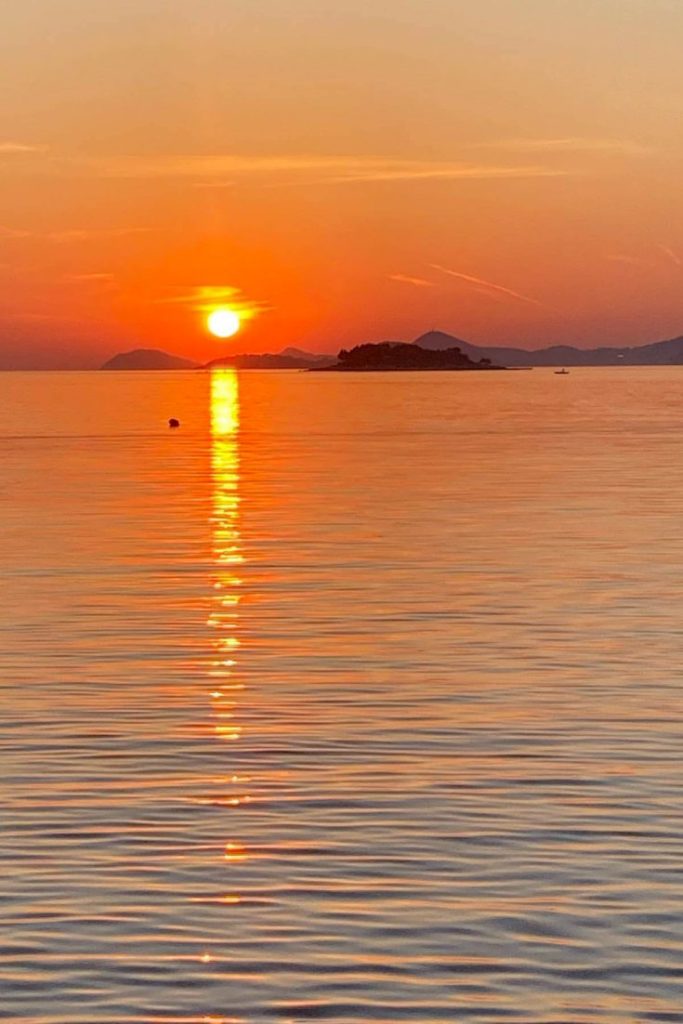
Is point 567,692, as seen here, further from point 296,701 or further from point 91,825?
point 91,825

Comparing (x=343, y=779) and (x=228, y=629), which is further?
(x=228, y=629)

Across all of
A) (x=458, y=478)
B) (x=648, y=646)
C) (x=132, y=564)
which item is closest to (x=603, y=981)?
(x=648, y=646)

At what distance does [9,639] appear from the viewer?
28797mm

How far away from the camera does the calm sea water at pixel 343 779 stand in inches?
494

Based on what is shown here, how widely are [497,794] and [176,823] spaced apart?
280 centimetres

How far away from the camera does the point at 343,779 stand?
18.4 meters

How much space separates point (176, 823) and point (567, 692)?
26.0 ft

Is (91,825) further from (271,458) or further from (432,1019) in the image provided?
(271,458)

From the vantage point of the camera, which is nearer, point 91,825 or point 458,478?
point 91,825

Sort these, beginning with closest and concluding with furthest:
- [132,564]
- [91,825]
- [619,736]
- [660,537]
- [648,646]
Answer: [91,825] → [619,736] → [648,646] → [132,564] → [660,537]

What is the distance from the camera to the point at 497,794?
57.7ft

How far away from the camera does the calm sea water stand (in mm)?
12539

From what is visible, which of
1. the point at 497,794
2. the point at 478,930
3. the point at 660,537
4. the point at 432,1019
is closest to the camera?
the point at 432,1019

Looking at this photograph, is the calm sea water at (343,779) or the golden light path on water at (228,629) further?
the golden light path on water at (228,629)
